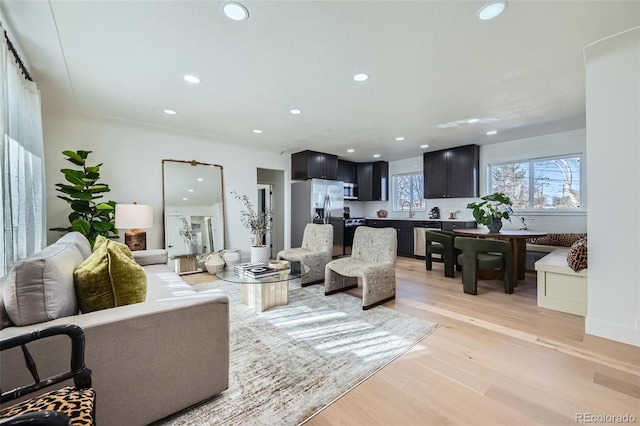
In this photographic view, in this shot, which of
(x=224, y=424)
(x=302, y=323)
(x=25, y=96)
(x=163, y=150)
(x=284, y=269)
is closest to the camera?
(x=224, y=424)

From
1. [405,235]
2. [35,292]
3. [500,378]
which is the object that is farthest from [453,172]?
[35,292]

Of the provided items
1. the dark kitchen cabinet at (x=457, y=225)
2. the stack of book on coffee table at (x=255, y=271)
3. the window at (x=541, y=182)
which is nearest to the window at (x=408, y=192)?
the dark kitchen cabinet at (x=457, y=225)

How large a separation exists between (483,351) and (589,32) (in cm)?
254

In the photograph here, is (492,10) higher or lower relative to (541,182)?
higher

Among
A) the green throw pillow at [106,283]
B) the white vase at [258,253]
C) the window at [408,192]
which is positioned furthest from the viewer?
the window at [408,192]

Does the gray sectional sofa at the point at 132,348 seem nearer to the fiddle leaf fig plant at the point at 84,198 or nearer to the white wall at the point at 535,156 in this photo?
the fiddle leaf fig plant at the point at 84,198

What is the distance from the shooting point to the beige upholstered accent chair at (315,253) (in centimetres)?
377

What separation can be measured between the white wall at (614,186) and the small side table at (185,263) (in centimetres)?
509

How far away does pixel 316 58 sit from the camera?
2.25 metres

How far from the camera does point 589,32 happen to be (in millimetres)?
1963

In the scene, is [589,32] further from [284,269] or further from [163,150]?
[163,150]

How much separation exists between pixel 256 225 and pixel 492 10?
12.6 ft

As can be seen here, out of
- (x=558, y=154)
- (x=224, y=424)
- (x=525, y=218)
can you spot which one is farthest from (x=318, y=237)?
(x=558, y=154)

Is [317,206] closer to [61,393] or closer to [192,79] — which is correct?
[192,79]
